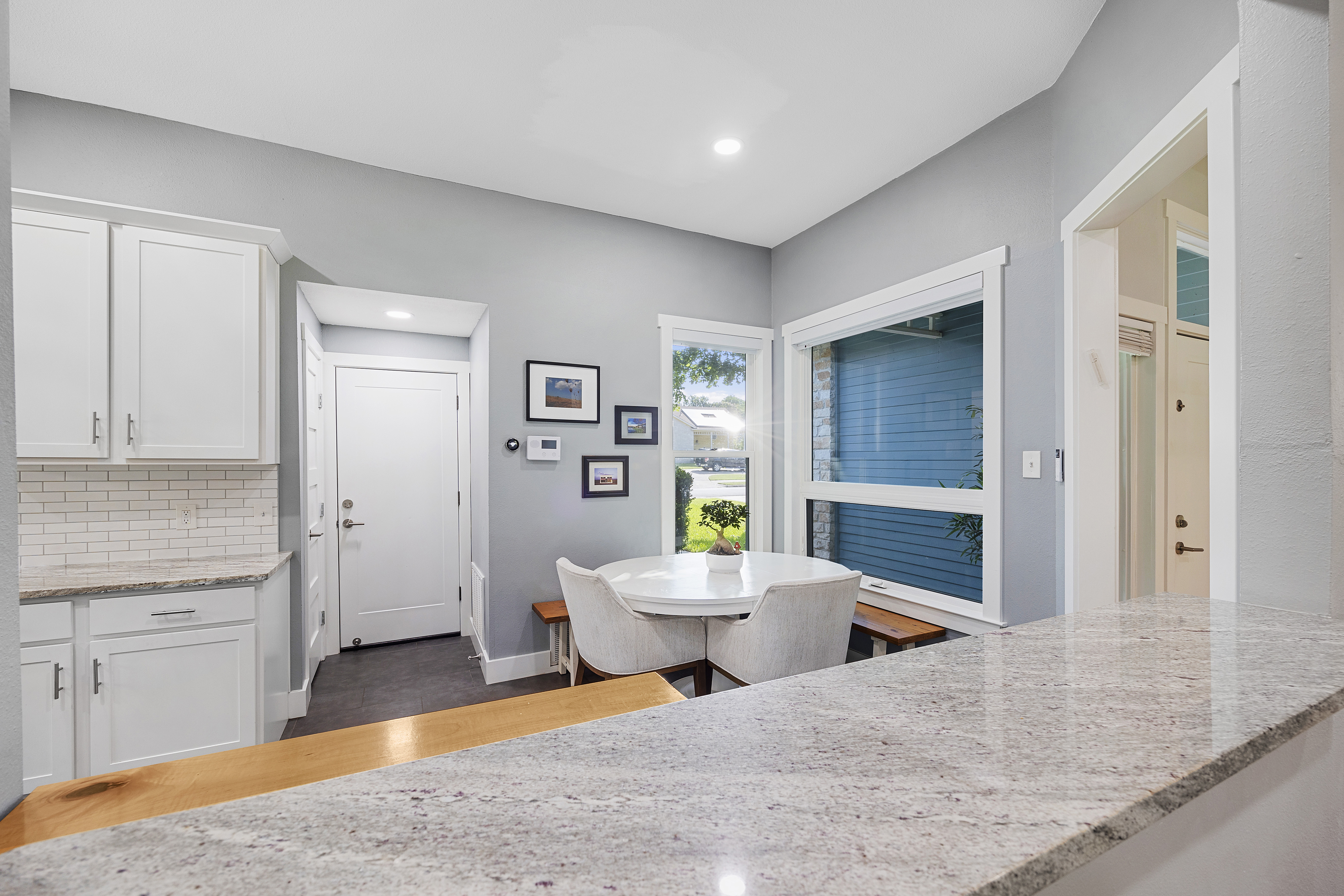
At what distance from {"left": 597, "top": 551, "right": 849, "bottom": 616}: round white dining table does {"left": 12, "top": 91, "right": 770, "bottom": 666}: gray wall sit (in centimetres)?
58

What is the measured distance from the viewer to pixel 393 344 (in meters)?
3.82

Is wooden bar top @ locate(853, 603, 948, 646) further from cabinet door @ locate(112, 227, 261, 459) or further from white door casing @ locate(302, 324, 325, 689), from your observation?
cabinet door @ locate(112, 227, 261, 459)

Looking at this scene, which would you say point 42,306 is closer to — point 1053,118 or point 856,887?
point 856,887

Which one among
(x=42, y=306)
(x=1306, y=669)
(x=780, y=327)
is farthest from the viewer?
(x=780, y=327)

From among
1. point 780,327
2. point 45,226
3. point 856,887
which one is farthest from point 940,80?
point 45,226

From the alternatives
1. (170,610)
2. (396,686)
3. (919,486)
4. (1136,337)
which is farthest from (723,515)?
(170,610)

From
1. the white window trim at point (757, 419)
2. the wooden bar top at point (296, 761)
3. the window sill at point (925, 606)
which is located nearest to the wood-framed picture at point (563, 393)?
the white window trim at point (757, 419)

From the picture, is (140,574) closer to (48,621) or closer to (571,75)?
(48,621)

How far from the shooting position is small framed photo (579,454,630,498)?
336 cm

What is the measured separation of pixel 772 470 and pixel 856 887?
3.63 m

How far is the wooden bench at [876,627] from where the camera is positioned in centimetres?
263

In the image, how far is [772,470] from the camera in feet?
13.0

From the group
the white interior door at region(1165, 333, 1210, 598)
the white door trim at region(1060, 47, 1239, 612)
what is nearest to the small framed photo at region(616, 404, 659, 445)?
the white door trim at region(1060, 47, 1239, 612)

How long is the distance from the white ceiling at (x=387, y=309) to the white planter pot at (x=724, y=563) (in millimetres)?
1851
